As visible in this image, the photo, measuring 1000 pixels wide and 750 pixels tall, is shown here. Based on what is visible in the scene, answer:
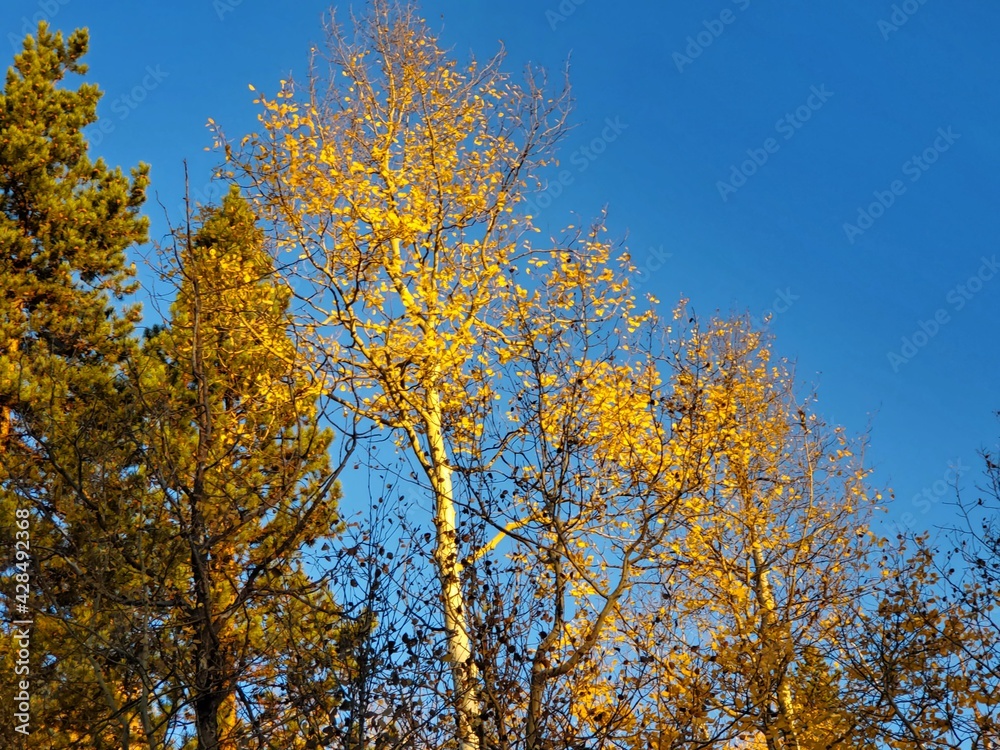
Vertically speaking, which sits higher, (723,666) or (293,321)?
(293,321)

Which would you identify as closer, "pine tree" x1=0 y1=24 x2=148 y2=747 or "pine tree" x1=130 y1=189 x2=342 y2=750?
"pine tree" x1=130 y1=189 x2=342 y2=750

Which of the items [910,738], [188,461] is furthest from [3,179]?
[910,738]

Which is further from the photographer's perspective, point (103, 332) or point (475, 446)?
point (103, 332)

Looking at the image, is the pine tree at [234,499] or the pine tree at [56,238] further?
the pine tree at [56,238]

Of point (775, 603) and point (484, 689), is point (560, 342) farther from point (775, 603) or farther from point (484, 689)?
point (775, 603)

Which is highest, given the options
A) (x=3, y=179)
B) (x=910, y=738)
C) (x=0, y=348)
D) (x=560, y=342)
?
(x=3, y=179)

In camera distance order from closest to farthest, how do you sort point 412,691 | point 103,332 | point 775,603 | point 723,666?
1. point 412,691
2. point 723,666
3. point 775,603
4. point 103,332

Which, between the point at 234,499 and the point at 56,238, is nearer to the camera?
the point at 234,499

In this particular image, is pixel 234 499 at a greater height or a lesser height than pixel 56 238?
lesser

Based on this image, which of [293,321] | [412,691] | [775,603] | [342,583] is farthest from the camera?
[775,603]

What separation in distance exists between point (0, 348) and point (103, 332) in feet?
4.63

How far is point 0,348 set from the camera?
37.9ft

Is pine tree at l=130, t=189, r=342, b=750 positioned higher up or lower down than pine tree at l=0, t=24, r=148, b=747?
lower down

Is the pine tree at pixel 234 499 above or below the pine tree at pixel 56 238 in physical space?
below
